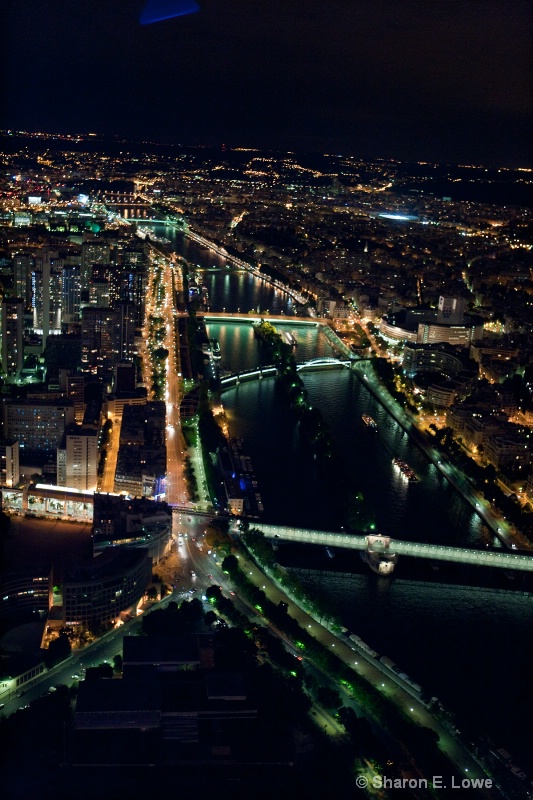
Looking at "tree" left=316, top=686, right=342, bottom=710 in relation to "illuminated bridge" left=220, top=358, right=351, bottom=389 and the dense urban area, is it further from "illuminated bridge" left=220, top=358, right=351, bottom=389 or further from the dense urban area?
"illuminated bridge" left=220, top=358, right=351, bottom=389

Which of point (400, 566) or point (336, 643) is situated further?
point (400, 566)

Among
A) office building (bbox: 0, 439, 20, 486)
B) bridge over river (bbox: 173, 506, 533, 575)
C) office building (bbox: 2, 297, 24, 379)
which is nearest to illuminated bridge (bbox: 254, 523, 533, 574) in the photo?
bridge over river (bbox: 173, 506, 533, 575)

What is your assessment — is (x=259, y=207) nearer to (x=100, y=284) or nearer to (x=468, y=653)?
(x=100, y=284)

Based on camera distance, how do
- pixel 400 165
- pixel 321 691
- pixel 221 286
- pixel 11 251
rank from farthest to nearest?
1. pixel 400 165
2. pixel 221 286
3. pixel 11 251
4. pixel 321 691

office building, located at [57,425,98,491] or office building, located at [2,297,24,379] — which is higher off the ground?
office building, located at [2,297,24,379]

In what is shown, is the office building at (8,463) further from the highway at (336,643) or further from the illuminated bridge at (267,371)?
the illuminated bridge at (267,371)

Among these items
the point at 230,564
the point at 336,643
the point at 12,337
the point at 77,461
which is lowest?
the point at 336,643

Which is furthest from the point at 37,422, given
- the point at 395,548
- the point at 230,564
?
the point at 395,548

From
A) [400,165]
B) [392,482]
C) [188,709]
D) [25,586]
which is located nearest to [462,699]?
[188,709]

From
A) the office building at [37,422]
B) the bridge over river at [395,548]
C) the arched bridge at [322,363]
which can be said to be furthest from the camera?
the arched bridge at [322,363]

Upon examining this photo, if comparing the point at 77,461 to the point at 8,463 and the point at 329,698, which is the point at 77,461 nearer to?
the point at 8,463

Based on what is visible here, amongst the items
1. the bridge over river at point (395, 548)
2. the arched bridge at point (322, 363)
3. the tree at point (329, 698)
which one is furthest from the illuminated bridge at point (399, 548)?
the arched bridge at point (322, 363)
